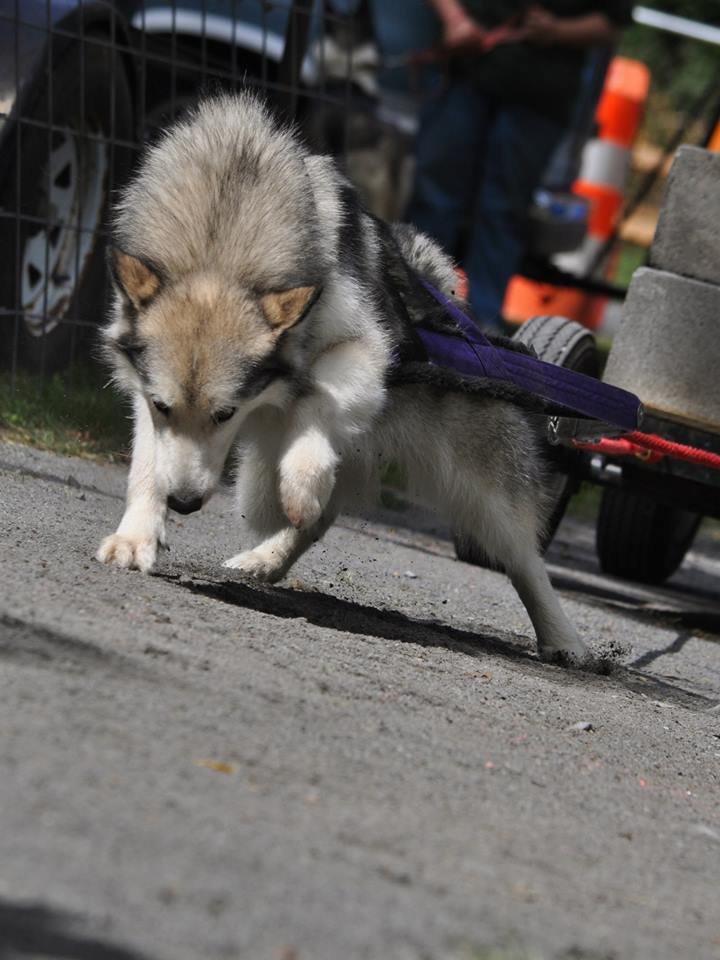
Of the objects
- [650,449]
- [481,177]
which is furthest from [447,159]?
[650,449]

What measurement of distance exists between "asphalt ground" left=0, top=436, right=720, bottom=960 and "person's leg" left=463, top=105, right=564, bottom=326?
4963mm

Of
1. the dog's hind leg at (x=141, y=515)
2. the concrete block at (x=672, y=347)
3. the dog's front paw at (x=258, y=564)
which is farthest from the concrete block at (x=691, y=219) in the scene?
the dog's hind leg at (x=141, y=515)

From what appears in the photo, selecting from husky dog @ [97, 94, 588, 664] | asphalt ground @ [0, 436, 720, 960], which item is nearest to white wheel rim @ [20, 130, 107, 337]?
asphalt ground @ [0, 436, 720, 960]

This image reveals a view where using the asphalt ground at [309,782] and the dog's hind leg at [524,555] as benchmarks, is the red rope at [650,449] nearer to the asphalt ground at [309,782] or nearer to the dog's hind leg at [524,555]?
the dog's hind leg at [524,555]

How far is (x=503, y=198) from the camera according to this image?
953 centimetres

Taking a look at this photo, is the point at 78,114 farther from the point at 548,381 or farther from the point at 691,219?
the point at 548,381

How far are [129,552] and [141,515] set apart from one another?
0.14m

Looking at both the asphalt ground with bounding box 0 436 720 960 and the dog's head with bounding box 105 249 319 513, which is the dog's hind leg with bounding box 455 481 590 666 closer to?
the asphalt ground with bounding box 0 436 720 960

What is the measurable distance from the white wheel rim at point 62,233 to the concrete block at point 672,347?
2.33m

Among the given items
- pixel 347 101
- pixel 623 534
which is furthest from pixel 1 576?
pixel 347 101

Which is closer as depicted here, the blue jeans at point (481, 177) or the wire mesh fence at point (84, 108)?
the wire mesh fence at point (84, 108)

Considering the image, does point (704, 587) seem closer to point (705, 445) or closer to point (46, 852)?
point (705, 445)

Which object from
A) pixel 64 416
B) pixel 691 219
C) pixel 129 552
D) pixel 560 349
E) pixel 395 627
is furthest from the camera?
pixel 64 416

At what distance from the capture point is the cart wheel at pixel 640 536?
7.10m
